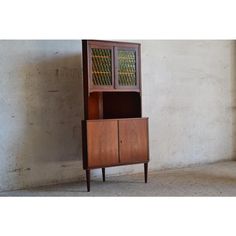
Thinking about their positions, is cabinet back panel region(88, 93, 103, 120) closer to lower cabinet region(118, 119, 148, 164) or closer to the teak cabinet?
the teak cabinet

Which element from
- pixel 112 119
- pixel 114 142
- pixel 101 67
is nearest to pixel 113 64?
pixel 101 67

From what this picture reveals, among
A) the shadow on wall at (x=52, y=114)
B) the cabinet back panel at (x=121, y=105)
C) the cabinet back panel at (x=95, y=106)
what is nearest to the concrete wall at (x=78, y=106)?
the shadow on wall at (x=52, y=114)

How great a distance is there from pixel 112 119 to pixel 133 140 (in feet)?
1.27

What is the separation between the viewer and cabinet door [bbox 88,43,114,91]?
4.37 meters

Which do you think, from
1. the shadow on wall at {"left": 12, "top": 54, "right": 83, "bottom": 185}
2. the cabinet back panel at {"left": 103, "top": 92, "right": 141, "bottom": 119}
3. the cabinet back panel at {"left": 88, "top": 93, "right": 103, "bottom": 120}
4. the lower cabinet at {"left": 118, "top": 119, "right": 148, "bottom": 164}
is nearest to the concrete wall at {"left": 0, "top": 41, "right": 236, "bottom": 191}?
the shadow on wall at {"left": 12, "top": 54, "right": 83, "bottom": 185}

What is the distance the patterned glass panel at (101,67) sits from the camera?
14.4 ft

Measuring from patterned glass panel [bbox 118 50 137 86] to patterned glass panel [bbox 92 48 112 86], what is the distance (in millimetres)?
146

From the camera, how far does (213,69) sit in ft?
20.2

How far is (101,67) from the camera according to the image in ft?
14.6

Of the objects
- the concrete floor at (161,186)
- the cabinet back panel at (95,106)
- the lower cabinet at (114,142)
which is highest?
the cabinet back panel at (95,106)

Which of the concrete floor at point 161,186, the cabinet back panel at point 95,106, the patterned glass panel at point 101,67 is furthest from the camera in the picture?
the cabinet back panel at point 95,106

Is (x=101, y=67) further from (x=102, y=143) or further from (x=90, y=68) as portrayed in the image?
(x=102, y=143)

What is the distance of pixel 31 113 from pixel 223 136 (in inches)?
130

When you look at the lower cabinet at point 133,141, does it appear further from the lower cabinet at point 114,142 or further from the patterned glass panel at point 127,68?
the patterned glass panel at point 127,68
